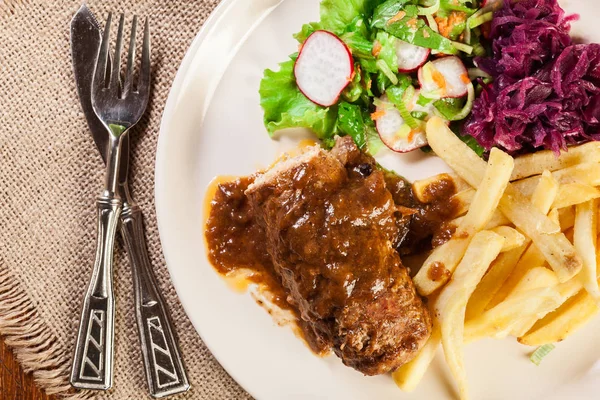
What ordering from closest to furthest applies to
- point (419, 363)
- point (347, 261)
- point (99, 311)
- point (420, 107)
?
point (347, 261) < point (419, 363) < point (420, 107) < point (99, 311)

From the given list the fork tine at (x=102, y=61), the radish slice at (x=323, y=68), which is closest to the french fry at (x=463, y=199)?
the radish slice at (x=323, y=68)

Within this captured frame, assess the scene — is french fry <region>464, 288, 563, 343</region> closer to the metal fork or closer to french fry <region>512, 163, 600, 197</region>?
french fry <region>512, 163, 600, 197</region>

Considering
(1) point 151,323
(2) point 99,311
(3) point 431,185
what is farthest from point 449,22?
(2) point 99,311

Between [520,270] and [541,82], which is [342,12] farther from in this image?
[520,270]

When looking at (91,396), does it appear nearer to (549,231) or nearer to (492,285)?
(492,285)

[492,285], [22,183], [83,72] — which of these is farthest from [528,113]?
[22,183]

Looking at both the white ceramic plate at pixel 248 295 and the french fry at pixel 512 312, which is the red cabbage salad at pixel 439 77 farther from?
the french fry at pixel 512 312
